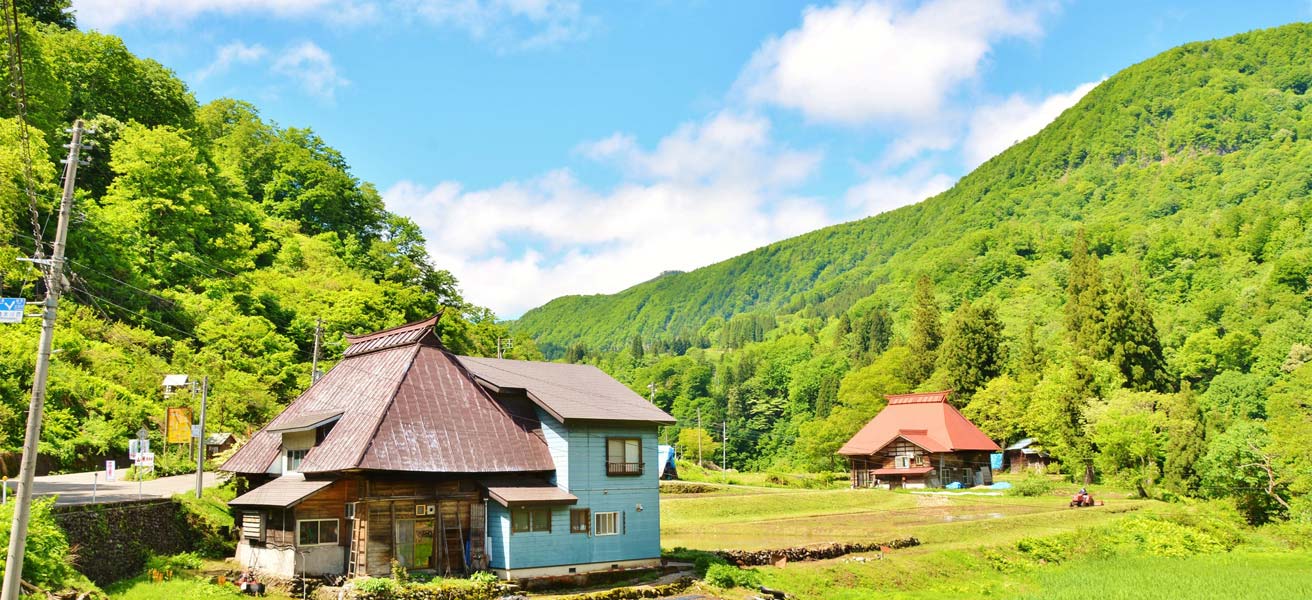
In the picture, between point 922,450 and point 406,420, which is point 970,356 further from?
point 406,420

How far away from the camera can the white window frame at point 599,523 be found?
99.1ft

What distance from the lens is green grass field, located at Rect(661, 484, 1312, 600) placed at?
31266 millimetres

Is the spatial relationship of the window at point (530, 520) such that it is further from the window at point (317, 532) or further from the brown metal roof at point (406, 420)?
the window at point (317, 532)

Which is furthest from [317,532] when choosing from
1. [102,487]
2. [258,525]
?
[102,487]

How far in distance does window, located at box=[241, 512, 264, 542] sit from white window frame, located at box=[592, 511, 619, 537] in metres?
10.4

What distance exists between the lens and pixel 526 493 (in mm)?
28578

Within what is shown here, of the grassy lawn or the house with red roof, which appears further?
the house with red roof

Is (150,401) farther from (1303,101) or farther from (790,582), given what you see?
(1303,101)

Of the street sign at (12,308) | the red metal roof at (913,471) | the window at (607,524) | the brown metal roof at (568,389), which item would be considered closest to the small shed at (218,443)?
the brown metal roof at (568,389)

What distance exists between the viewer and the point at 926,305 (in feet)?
340

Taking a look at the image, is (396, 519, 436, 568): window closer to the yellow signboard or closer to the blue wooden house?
the blue wooden house

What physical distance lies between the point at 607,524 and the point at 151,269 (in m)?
36.3

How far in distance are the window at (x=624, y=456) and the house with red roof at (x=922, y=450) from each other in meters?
42.7

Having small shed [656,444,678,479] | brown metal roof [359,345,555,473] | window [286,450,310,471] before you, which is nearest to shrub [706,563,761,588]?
brown metal roof [359,345,555,473]
